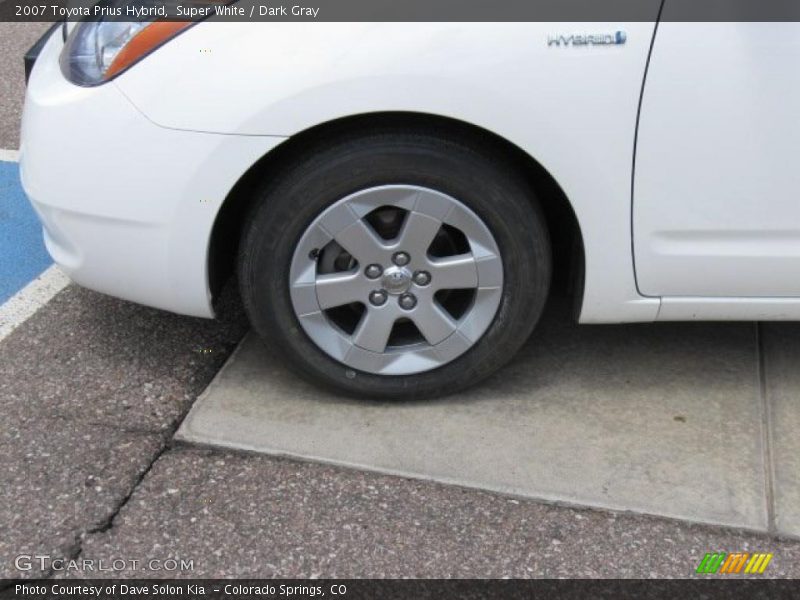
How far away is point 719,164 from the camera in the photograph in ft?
9.09

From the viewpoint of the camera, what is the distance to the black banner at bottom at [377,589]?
2.55m

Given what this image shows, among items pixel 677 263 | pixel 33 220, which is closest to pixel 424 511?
pixel 677 263

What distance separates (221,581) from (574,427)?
115 centimetres

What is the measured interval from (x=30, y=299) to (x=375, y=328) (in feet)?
4.62

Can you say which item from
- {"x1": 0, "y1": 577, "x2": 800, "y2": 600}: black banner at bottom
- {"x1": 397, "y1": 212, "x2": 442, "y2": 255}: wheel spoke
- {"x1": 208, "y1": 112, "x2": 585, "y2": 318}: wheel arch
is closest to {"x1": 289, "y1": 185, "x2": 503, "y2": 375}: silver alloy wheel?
{"x1": 397, "y1": 212, "x2": 442, "y2": 255}: wheel spoke

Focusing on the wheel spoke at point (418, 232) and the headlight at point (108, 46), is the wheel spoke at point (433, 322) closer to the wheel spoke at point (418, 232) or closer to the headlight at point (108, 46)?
the wheel spoke at point (418, 232)

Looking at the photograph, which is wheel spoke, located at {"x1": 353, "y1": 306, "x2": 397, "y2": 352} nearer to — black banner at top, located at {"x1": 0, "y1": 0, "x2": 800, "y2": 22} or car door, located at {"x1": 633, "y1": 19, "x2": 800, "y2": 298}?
car door, located at {"x1": 633, "y1": 19, "x2": 800, "y2": 298}

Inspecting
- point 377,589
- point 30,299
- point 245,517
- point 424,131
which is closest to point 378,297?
point 424,131

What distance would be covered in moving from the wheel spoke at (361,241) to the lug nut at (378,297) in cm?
11

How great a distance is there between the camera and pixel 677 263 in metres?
2.94

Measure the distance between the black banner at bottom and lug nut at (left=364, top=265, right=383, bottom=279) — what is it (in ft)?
2.80

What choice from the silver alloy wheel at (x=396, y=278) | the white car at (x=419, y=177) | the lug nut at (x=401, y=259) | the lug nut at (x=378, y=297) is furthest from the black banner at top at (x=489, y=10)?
the lug nut at (x=378, y=297)

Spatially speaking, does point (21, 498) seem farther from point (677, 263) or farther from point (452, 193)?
point (677, 263)

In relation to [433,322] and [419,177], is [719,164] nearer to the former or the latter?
[419,177]
